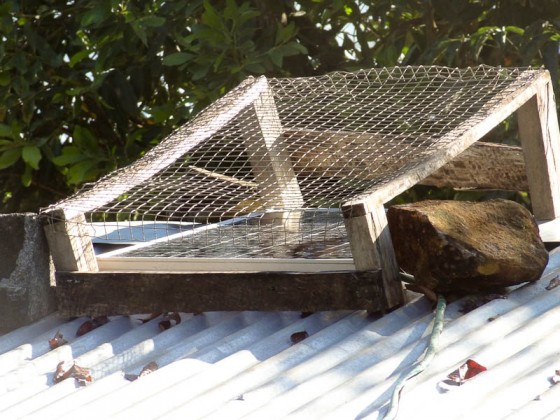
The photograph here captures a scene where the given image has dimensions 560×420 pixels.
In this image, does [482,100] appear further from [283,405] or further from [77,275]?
[283,405]

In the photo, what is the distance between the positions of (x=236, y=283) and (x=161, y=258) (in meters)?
0.29

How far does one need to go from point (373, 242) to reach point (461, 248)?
0.22m

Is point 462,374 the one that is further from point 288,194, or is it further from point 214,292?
point 288,194

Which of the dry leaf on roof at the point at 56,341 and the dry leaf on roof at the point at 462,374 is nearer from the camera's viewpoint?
the dry leaf on roof at the point at 462,374

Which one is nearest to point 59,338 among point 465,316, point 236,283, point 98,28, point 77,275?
point 77,275

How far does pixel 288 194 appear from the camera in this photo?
3459 mm

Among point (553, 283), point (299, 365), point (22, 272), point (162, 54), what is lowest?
point (553, 283)

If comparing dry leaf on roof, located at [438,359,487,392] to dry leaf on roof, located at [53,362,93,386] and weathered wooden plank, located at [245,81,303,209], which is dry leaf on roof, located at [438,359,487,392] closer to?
dry leaf on roof, located at [53,362,93,386]

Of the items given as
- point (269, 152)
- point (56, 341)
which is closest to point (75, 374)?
point (56, 341)

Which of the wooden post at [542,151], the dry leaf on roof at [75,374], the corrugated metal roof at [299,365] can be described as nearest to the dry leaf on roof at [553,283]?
the corrugated metal roof at [299,365]

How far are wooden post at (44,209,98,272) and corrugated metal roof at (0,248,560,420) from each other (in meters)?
0.20

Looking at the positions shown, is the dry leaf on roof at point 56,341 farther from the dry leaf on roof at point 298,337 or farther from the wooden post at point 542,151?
the wooden post at point 542,151

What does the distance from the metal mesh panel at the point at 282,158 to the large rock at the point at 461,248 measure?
1.26 ft

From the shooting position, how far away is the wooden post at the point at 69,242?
9.42ft
